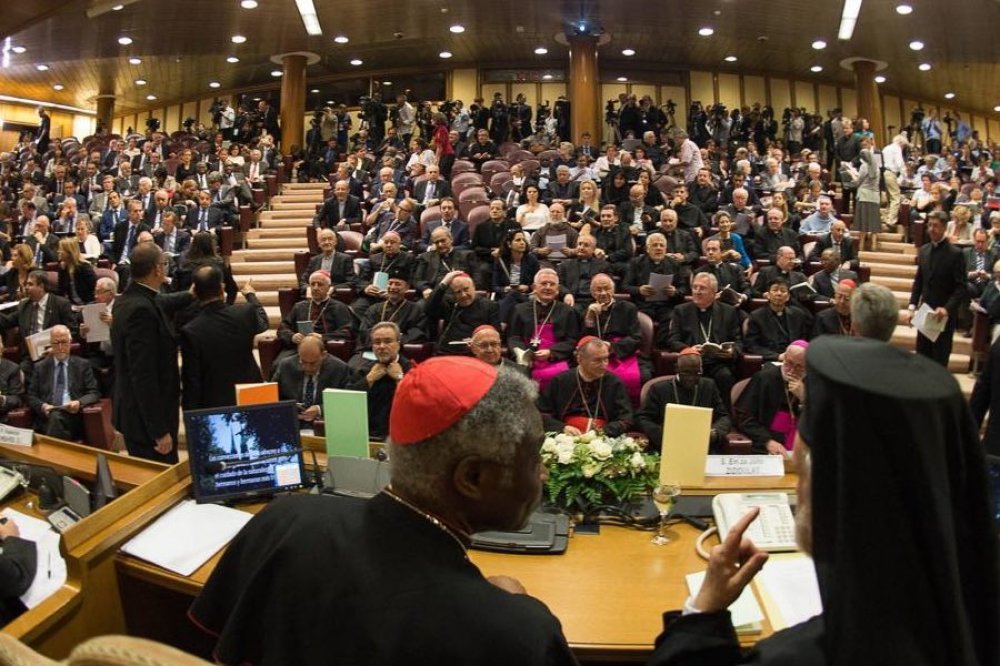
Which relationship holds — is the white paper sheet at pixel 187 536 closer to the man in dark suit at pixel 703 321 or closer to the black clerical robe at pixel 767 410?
the black clerical robe at pixel 767 410

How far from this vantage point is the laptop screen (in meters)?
2.42

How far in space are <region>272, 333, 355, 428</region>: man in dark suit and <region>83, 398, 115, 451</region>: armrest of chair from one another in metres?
1.34

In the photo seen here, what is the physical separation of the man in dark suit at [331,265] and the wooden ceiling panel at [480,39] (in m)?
6.52

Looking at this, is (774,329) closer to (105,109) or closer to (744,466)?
(744,466)

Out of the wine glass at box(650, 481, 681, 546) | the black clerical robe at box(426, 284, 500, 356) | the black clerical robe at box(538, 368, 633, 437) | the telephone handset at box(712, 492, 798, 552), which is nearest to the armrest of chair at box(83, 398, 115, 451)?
the black clerical robe at box(426, 284, 500, 356)

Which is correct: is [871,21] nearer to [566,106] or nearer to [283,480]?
[566,106]

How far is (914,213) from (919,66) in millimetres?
8465

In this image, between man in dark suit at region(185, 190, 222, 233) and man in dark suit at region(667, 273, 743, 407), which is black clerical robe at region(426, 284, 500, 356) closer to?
man in dark suit at region(667, 273, 743, 407)

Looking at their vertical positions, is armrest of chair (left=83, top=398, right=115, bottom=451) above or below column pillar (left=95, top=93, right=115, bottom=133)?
below

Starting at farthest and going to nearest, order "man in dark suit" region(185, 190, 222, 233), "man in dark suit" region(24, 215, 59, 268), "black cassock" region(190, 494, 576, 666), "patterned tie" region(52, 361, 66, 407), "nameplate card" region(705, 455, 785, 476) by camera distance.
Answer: "man in dark suit" region(185, 190, 222, 233)
"man in dark suit" region(24, 215, 59, 268)
"patterned tie" region(52, 361, 66, 407)
"nameplate card" region(705, 455, 785, 476)
"black cassock" region(190, 494, 576, 666)

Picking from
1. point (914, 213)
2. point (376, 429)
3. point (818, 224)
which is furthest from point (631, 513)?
point (914, 213)

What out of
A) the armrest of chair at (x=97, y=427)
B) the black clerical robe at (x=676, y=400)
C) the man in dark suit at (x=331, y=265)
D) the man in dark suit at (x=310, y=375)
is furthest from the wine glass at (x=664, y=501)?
the man in dark suit at (x=331, y=265)

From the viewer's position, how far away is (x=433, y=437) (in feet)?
3.77

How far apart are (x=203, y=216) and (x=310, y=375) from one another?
6.00 metres
